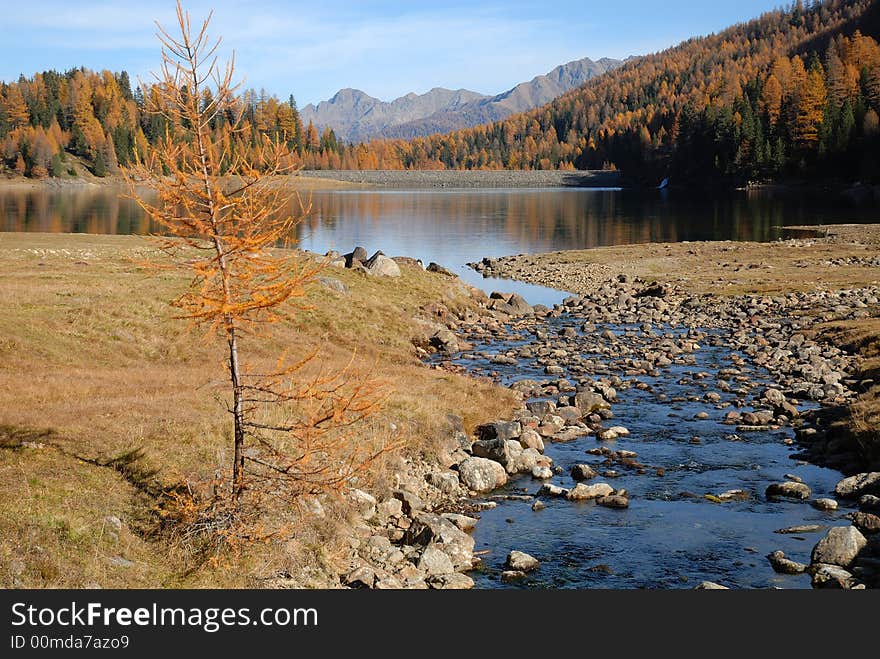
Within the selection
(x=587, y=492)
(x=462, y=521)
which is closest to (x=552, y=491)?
(x=587, y=492)

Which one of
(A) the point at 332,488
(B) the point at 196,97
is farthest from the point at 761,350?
(B) the point at 196,97

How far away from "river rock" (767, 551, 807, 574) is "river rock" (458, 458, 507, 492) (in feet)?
23.6

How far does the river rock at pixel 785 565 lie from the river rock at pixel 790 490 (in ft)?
12.9

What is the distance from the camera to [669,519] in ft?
61.8

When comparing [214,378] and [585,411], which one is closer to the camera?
[214,378]

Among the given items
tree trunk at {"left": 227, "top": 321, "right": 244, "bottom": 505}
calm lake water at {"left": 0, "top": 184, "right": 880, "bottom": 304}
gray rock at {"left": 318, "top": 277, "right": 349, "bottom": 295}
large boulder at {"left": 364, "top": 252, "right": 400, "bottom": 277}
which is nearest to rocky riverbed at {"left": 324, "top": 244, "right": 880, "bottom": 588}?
tree trunk at {"left": 227, "top": 321, "right": 244, "bottom": 505}

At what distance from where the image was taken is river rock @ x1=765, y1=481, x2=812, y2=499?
1992cm

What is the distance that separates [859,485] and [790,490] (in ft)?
5.08

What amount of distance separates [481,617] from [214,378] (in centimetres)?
1454

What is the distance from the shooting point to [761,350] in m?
36.1

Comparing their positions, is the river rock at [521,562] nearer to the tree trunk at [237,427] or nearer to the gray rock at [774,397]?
the tree trunk at [237,427]

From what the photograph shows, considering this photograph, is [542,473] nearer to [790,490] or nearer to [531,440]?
[531,440]

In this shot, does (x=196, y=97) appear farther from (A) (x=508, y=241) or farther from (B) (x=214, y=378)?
(A) (x=508, y=241)

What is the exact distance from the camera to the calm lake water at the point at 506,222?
84.1m
